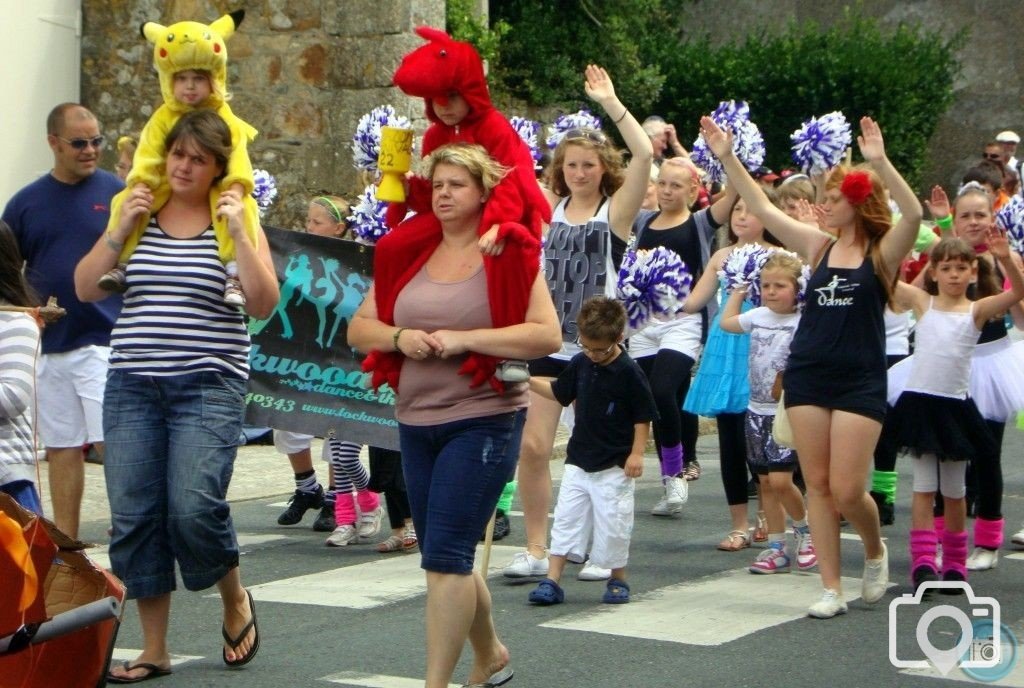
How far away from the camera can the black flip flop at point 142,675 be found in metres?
5.48

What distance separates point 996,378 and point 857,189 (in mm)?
1940

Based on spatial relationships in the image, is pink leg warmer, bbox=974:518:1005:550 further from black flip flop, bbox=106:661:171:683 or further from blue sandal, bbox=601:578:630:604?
black flip flop, bbox=106:661:171:683

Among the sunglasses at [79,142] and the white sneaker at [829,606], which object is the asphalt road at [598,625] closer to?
the white sneaker at [829,606]

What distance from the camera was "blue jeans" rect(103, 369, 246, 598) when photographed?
5391 millimetres

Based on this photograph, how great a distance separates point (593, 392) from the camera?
7129 mm

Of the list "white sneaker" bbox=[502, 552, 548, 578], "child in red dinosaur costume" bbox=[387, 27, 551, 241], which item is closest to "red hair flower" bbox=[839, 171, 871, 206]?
"child in red dinosaur costume" bbox=[387, 27, 551, 241]

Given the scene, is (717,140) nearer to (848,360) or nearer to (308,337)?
(848,360)

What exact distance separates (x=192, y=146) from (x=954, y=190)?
25.4m

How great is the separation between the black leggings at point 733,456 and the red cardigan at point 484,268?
144 inches

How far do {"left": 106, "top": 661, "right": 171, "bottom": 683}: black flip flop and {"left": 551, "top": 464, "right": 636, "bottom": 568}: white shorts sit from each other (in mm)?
1982

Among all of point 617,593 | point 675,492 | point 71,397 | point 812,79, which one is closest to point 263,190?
point 71,397

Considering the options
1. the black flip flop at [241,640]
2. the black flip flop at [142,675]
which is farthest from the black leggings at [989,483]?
the black flip flop at [142,675]

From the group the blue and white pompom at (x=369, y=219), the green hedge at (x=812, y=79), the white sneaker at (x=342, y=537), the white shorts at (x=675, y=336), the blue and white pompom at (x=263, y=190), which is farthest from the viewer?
the green hedge at (x=812, y=79)

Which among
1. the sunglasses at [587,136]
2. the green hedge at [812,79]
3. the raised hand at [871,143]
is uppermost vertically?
the green hedge at [812,79]
